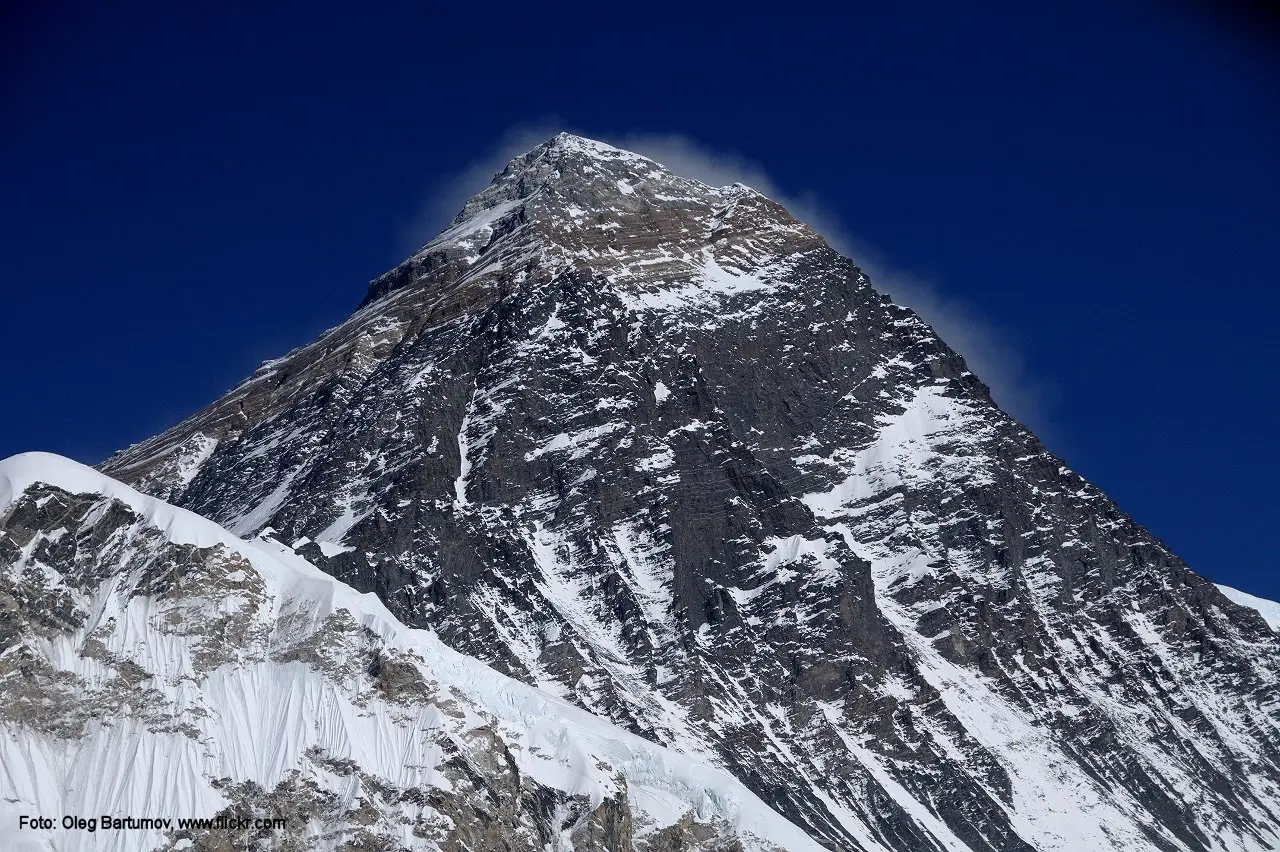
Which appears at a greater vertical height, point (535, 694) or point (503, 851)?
point (535, 694)

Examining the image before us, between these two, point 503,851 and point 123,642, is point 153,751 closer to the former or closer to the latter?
point 123,642

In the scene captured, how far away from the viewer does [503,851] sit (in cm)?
13925

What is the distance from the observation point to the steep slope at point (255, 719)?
136 metres

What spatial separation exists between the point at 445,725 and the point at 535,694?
1360 cm

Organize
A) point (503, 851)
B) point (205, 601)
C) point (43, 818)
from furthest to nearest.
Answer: point (205, 601) < point (503, 851) < point (43, 818)

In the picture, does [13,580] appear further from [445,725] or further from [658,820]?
[658,820]

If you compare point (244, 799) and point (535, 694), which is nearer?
point (244, 799)

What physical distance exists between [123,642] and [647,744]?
116 ft

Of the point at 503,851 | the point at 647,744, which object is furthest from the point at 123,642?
the point at 647,744

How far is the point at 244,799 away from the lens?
13538cm

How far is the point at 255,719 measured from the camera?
465 ft

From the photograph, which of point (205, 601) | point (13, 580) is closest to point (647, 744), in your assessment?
point (205, 601)

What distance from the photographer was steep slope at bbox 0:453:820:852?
135625mm

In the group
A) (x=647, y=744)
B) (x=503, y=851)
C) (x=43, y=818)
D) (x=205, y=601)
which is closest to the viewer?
(x=43, y=818)
